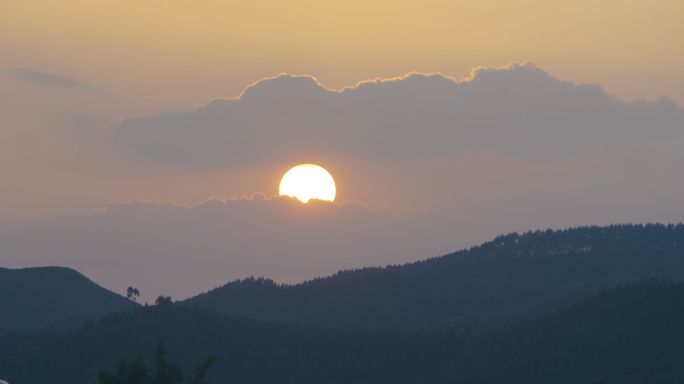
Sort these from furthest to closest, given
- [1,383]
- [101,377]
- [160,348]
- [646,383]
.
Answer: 1. [646,383]
2. [160,348]
3. [101,377]
4. [1,383]

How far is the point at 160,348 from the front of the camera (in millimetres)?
95438

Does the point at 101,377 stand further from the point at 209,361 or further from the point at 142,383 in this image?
the point at 209,361

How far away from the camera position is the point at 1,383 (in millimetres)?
62719

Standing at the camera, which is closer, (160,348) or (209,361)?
Answer: (209,361)

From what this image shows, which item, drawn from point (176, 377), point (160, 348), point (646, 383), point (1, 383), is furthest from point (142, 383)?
point (646, 383)

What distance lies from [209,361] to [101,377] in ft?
38.9

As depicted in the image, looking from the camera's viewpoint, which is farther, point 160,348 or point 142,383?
point 160,348

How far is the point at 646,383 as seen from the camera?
557ft

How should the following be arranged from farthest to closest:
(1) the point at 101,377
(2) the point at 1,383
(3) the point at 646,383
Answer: (3) the point at 646,383, (1) the point at 101,377, (2) the point at 1,383

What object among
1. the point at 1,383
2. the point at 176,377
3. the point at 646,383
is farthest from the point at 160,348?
the point at 646,383

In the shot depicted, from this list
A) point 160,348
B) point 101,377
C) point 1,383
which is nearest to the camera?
point 1,383

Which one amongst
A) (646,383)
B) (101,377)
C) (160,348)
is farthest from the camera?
(646,383)

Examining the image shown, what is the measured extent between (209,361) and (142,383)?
25.5 feet

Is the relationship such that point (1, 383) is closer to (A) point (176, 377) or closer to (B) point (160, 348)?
(A) point (176, 377)
